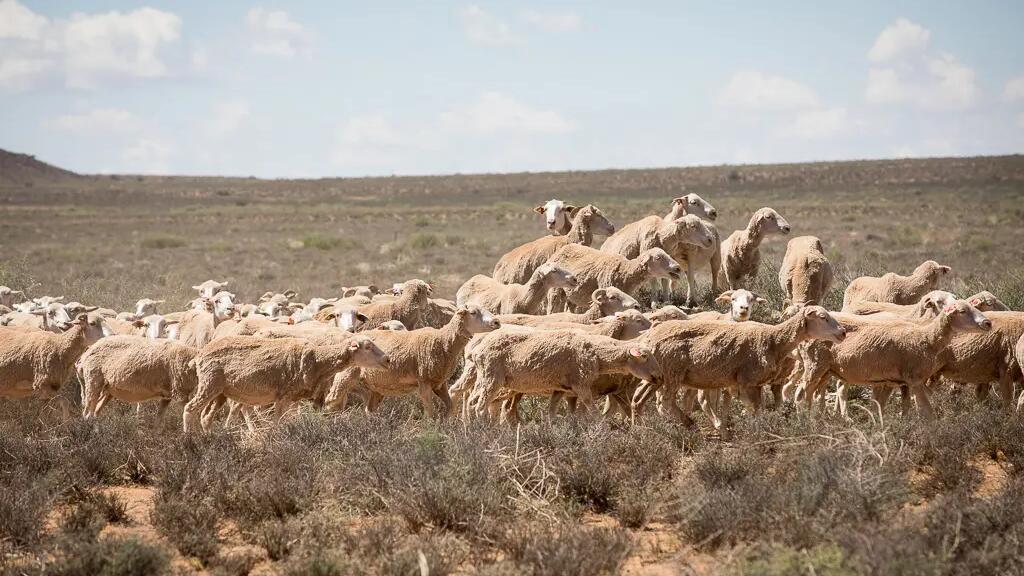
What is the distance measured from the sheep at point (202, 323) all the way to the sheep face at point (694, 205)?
27.9ft

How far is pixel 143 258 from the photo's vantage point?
42.6 meters

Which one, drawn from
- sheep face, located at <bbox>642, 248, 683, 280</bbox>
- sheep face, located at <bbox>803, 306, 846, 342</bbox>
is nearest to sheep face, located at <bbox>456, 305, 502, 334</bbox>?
sheep face, located at <bbox>803, 306, 846, 342</bbox>

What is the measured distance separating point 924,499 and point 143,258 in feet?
128

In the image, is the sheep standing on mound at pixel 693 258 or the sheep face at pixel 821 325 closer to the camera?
the sheep face at pixel 821 325

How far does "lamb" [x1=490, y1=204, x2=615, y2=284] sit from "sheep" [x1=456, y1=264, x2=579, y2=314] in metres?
1.03

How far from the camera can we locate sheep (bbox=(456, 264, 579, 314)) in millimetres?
15555

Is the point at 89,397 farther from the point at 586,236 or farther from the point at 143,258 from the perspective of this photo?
the point at 143,258

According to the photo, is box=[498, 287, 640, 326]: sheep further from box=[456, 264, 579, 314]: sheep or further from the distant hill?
the distant hill

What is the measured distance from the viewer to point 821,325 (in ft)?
36.1

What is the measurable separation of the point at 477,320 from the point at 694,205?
9377 millimetres

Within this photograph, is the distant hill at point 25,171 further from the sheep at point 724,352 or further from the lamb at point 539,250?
the sheep at point 724,352

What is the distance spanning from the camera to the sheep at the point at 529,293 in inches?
612

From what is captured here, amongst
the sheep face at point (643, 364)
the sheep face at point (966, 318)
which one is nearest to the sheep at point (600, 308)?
the sheep face at point (643, 364)

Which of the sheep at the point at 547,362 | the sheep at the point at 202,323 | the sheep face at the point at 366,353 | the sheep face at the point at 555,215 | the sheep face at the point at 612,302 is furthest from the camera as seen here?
the sheep face at the point at 555,215
